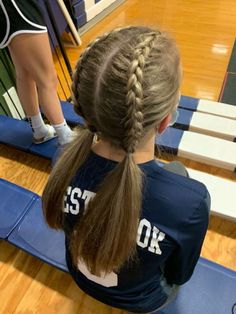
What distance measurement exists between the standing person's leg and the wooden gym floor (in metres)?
0.26

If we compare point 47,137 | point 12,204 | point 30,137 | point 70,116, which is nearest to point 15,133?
point 30,137

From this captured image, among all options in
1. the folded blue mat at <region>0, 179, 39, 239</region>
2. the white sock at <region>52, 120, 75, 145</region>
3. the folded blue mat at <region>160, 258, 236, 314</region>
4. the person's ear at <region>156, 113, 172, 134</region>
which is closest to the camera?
the person's ear at <region>156, 113, 172, 134</region>

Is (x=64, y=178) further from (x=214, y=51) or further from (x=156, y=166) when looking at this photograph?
(x=214, y=51)

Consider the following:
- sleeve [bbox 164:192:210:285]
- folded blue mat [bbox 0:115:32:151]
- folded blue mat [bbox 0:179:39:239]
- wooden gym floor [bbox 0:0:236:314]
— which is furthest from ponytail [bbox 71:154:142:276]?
folded blue mat [bbox 0:115:32:151]

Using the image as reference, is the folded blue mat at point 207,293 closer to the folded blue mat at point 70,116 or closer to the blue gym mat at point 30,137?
the blue gym mat at point 30,137

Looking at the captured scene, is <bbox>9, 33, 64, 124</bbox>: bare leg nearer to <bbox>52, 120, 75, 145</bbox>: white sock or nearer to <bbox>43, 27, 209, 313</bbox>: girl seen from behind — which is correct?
<bbox>52, 120, 75, 145</bbox>: white sock

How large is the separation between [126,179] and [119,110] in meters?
0.13

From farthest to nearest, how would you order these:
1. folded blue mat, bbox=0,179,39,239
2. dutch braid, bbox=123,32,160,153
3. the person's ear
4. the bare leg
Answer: folded blue mat, bbox=0,179,39,239
the bare leg
the person's ear
dutch braid, bbox=123,32,160,153

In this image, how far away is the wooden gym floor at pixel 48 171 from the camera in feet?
3.62

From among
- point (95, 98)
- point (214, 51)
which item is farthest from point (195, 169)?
point (214, 51)

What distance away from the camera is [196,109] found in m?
1.80

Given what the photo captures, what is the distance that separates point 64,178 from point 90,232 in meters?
0.14

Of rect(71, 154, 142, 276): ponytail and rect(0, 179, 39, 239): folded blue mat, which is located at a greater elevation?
rect(71, 154, 142, 276): ponytail

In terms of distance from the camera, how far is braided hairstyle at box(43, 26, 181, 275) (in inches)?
19.1
